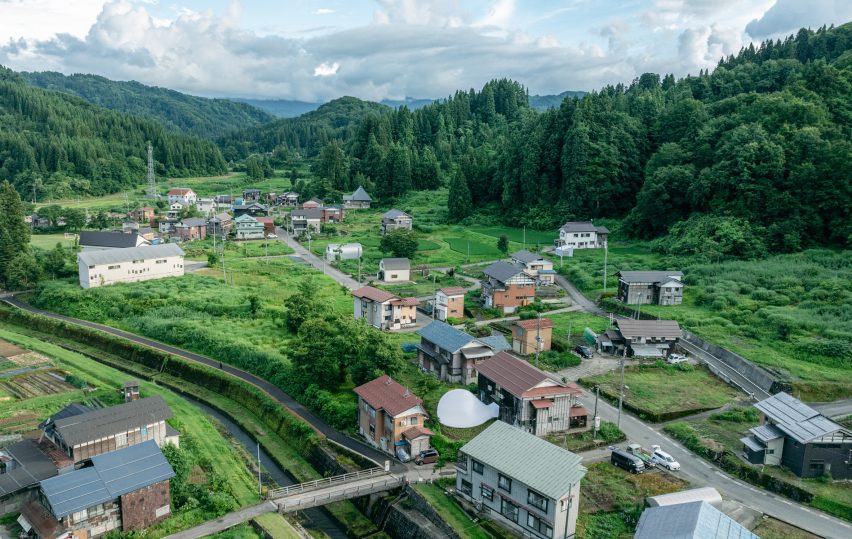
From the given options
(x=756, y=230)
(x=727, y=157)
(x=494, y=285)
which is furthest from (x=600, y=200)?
(x=494, y=285)

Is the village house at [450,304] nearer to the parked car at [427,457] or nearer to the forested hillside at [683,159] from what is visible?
the parked car at [427,457]

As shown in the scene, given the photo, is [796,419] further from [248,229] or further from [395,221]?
[248,229]

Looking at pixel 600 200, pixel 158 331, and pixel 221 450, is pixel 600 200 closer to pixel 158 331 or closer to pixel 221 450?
pixel 158 331

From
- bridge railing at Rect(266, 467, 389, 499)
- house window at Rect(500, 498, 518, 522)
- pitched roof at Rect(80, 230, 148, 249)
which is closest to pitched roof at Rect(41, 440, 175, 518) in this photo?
bridge railing at Rect(266, 467, 389, 499)

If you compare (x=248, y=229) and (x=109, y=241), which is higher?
(x=109, y=241)

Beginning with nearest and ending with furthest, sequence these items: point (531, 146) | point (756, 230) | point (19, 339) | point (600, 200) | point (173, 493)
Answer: point (173, 493) < point (19, 339) < point (756, 230) < point (600, 200) < point (531, 146)

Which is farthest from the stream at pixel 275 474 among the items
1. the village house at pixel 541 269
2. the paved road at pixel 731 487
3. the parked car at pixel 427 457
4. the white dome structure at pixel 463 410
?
the village house at pixel 541 269

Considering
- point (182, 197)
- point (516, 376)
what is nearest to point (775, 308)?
point (516, 376)
